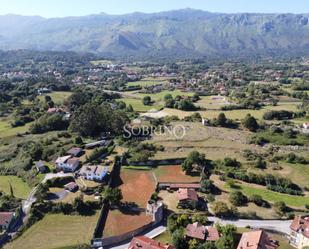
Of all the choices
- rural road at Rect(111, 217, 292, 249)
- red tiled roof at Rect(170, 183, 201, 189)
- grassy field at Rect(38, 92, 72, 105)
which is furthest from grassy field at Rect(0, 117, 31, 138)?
rural road at Rect(111, 217, 292, 249)

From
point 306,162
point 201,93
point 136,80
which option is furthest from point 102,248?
point 136,80

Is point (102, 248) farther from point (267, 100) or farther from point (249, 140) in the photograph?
point (267, 100)

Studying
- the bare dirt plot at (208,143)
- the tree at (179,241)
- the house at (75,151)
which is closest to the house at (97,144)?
the house at (75,151)

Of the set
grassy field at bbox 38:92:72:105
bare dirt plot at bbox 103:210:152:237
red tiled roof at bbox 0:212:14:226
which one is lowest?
grassy field at bbox 38:92:72:105

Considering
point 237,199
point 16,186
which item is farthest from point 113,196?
point 16,186

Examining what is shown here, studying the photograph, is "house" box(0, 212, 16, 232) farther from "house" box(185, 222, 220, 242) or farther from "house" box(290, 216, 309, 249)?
"house" box(290, 216, 309, 249)

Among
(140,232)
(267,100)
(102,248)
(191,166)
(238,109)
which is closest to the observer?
(102,248)
